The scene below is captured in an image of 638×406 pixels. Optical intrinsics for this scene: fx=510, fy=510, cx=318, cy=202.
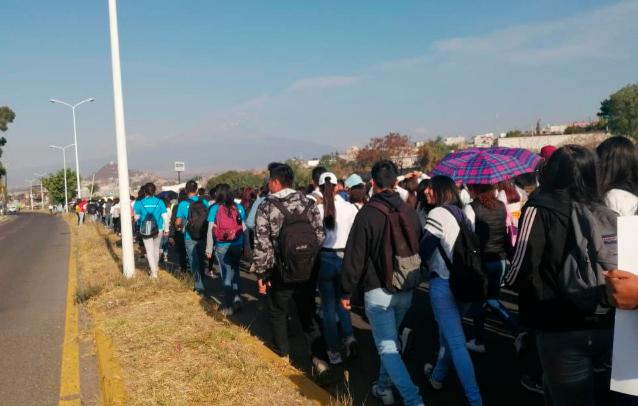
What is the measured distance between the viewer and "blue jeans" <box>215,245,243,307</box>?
6938mm

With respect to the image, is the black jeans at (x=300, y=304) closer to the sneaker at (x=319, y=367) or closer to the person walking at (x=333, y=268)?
the sneaker at (x=319, y=367)

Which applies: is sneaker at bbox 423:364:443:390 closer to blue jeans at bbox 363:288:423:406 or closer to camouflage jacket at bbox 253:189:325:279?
blue jeans at bbox 363:288:423:406

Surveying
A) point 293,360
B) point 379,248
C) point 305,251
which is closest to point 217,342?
point 293,360

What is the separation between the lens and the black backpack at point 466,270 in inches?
144

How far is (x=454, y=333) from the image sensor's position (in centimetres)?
375

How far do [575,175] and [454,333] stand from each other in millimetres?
1717

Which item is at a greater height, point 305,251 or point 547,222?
point 547,222

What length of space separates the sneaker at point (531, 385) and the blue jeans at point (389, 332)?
1.21 m

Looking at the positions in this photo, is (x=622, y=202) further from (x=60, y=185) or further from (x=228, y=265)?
(x=60, y=185)

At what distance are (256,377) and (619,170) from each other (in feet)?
10.5

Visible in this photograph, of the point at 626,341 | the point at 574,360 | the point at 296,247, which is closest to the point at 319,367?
the point at 296,247

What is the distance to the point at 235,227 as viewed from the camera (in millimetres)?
6879

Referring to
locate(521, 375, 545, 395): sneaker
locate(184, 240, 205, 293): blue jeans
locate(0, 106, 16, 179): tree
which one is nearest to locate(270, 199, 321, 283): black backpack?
locate(521, 375, 545, 395): sneaker

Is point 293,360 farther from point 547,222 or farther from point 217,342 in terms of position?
point 547,222
